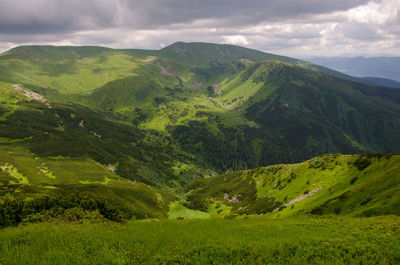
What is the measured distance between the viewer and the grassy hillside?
50594 millimetres

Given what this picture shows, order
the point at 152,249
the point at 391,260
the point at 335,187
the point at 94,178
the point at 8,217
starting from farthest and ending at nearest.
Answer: the point at 94,178, the point at 335,187, the point at 8,217, the point at 152,249, the point at 391,260

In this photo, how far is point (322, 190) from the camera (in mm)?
82688

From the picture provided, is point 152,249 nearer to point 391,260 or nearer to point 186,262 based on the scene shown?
point 186,262

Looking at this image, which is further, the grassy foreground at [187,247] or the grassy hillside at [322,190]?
the grassy hillside at [322,190]

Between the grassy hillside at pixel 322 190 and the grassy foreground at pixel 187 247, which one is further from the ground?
the grassy foreground at pixel 187 247

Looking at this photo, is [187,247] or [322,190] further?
[322,190]

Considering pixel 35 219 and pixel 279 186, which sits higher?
pixel 35 219

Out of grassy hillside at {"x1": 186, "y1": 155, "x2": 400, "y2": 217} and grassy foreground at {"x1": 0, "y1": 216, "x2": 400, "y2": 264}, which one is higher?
grassy foreground at {"x1": 0, "y1": 216, "x2": 400, "y2": 264}

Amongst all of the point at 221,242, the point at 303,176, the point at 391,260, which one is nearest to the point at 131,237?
the point at 221,242

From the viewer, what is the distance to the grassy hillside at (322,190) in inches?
1992

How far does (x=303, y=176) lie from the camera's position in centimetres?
10619

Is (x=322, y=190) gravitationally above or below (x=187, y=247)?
below

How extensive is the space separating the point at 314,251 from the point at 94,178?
17161 centimetres

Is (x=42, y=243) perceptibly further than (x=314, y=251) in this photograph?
Yes
